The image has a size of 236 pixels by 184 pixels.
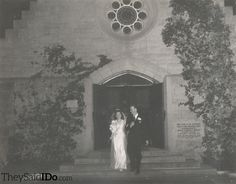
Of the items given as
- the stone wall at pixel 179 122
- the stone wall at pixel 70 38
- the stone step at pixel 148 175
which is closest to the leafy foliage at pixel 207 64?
the stone wall at pixel 179 122

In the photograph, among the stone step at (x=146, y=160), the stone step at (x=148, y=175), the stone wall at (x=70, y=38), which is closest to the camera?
the stone step at (x=148, y=175)

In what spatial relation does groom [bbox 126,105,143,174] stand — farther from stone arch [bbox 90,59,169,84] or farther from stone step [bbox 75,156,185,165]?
stone arch [bbox 90,59,169,84]

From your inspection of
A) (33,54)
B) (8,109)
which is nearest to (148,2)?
(33,54)

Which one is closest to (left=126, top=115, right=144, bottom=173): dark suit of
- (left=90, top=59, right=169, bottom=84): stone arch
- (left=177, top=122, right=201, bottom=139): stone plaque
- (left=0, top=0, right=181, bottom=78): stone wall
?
(left=177, top=122, right=201, bottom=139): stone plaque

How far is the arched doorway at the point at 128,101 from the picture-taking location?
14125 mm

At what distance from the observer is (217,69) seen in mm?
14102

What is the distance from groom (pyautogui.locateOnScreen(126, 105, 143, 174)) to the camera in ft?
38.8

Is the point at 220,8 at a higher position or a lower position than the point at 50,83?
higher

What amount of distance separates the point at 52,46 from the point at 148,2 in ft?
10.9

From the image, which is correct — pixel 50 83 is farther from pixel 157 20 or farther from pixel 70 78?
pixel 157 20

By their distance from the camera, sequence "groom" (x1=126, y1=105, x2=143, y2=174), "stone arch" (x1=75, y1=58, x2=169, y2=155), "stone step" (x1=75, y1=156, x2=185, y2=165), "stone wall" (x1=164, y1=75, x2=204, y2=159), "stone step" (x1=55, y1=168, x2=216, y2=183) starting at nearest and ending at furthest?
"stone step" (x1=55, y1=168, x2=216, y2=183) → "groom" (x1=126, y1=105, x2=143, y2=174) → "stone step" (x1=75, y1=156, x2=185, y2=165) → "stone wall" (x1=164, y1=75, x2=204, y2=159) → "stone arch" (x1=75, y1=58, x2=169, y2=155)

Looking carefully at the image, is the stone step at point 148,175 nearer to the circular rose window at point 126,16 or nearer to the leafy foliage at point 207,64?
the leafy foliage at point 207,64

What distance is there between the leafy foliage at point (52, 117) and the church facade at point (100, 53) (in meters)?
0.22

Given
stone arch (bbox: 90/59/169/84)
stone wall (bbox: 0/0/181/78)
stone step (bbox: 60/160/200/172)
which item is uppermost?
stone wall (bbox: 0/0/181/78)
